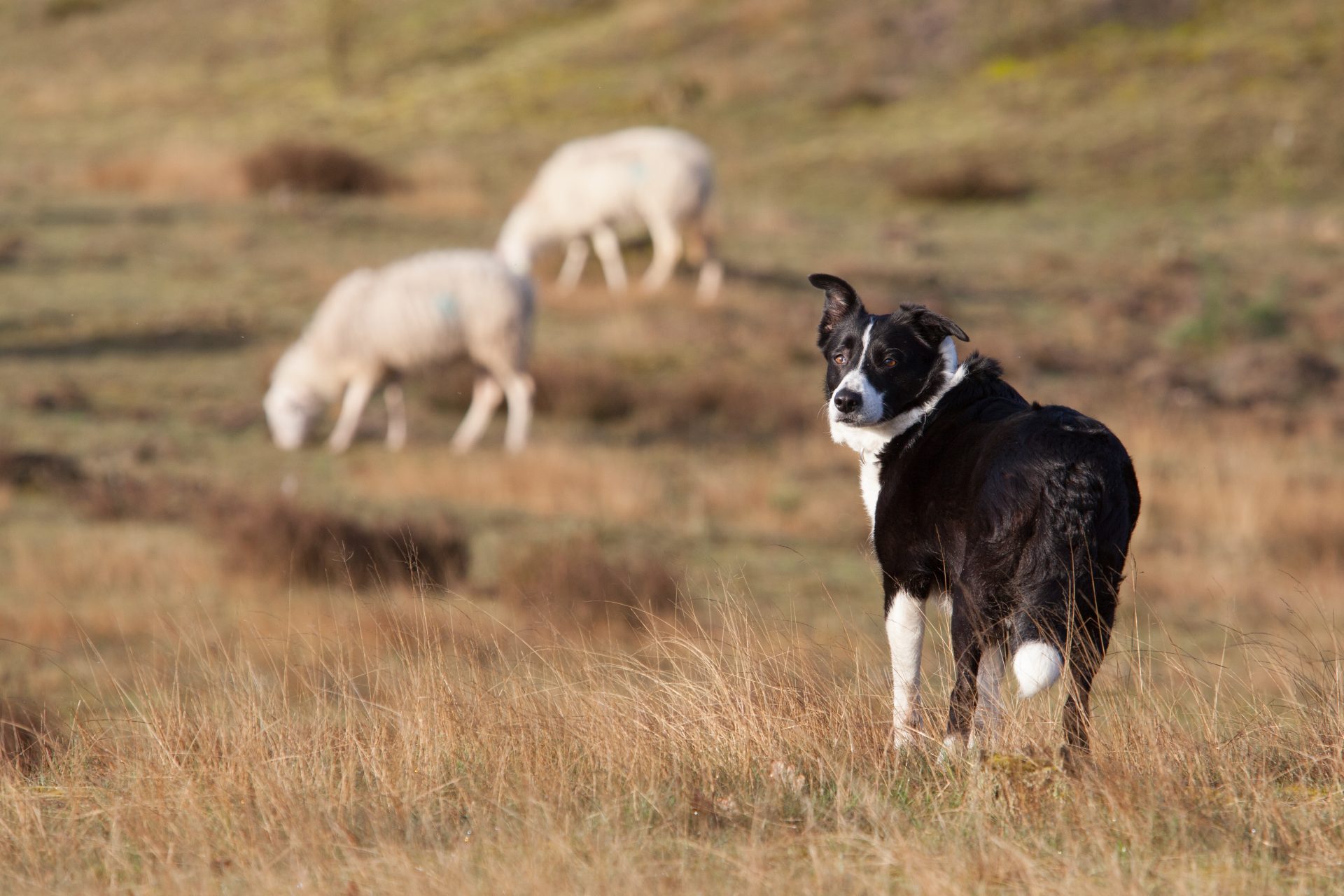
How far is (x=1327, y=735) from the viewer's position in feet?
15.0

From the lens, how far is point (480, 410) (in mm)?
16172

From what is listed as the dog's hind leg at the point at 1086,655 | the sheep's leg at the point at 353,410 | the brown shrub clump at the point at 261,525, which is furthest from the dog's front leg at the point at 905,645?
the sheep's leg at the point at 353,410

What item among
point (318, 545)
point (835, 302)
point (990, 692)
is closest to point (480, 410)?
point (318, 545)

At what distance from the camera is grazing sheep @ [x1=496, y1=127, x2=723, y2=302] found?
2147cm

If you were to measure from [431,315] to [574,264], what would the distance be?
22.9 feet

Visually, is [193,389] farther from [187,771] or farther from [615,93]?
[615,93]

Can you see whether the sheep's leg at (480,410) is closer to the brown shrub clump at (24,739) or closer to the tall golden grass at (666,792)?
the brown shrub clump at (24,739)

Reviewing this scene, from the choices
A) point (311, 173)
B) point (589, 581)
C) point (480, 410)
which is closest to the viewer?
point (589, 581)

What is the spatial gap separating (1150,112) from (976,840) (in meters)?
36.9

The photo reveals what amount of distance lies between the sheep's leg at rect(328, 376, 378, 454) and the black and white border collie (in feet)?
37.3

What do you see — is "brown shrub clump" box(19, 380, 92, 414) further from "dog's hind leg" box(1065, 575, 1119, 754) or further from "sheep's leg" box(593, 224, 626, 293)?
"dog's hind leg" box(1065, 575, 1119, 754)

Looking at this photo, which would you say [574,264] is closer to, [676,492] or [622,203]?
[622,203]

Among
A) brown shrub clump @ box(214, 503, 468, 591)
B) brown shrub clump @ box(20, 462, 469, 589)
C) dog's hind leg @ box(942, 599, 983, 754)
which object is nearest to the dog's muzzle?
dog's hind leg @ box(942, 599, 983, 754)

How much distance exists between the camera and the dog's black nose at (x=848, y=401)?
477 cm
